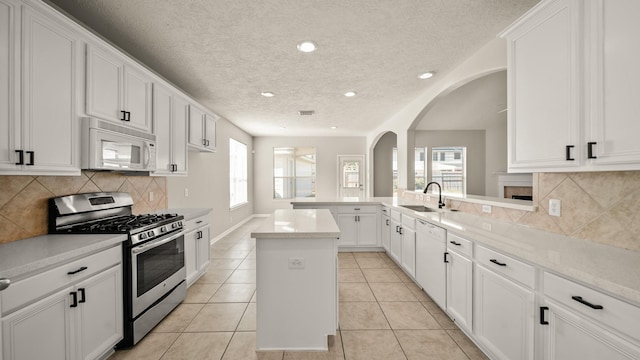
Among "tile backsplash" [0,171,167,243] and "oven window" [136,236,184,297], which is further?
"oven window" [136,236,184,297]

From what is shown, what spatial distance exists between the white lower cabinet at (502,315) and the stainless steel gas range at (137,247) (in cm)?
258

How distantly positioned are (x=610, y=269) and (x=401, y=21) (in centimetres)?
203

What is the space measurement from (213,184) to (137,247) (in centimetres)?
306

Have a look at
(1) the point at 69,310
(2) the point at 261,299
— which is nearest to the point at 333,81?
(2) the point at 261,299

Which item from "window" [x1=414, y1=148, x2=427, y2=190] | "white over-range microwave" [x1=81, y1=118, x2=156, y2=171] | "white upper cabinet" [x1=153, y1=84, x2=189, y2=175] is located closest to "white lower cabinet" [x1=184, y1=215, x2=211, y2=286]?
"white upper cabinet" [x1=153, y1=84, x2=189, y2=175]

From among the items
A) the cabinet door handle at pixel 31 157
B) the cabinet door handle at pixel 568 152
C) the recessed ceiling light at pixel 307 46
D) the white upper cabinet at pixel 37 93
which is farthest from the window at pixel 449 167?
the cabinet door handle at pixel 31 157

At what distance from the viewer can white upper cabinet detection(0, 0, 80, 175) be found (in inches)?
54.6

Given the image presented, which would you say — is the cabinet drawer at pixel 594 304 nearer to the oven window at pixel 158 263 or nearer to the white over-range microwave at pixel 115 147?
A: the oven window at pixel 158 263

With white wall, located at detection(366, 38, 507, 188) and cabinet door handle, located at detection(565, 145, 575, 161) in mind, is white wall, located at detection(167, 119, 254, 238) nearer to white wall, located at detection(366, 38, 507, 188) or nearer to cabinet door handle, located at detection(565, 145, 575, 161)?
white wall, located at detection(366, 38, 507, 188)

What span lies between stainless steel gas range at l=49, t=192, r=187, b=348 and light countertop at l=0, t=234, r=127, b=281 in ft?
0.41

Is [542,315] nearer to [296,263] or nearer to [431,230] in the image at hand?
[431,230]

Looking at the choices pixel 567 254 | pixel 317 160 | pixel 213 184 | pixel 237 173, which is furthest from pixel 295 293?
pixel 317 160

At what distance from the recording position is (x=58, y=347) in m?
1.44

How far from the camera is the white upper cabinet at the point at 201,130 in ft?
10.9
